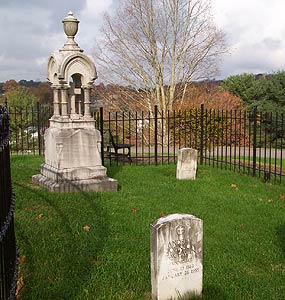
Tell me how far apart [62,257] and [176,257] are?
1.61 m

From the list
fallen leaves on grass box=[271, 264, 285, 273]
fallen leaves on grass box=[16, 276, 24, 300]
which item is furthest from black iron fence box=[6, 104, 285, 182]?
fallen leaves on grass box=[16, 276, 24, 300]

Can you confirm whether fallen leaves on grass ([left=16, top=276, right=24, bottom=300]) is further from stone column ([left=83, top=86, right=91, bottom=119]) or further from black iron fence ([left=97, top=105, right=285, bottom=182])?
black iron fence ([left=97, top=105, right=285, bottom=182])

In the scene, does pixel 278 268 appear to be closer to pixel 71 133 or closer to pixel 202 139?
pixel 71 133

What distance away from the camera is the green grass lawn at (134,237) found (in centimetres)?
414

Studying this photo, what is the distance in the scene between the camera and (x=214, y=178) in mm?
10016

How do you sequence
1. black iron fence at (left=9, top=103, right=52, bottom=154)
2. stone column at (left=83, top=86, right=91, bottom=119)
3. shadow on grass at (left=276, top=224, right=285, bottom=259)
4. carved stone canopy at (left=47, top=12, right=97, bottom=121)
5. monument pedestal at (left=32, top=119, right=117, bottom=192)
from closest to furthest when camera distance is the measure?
1. shadow on grass at (left=276, top=224, right=285, bottom=259)
2. monument pedestal at (left=32, top=119, right=117, bottom=192)
3. carved stone canopy at (left=47, top=12, right=97, bottom=121)
4. stone column at (left=83, top=86, right=91, bottom=119)
5. black iron fence at (left=9, top=103, right=52, bottom=154)

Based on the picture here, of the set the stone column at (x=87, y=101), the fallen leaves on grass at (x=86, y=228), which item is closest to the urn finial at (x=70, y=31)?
the stone column at (x=87, y=101)

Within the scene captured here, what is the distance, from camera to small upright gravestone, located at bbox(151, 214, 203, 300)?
12.4 ft

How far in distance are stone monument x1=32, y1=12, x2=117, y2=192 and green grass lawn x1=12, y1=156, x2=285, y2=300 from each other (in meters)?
0.44

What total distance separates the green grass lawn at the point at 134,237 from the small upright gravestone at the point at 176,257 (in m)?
0.22

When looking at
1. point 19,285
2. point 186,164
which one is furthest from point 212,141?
point 19,285

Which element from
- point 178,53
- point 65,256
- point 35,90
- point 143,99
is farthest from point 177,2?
point 35,90

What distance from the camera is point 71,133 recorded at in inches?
330

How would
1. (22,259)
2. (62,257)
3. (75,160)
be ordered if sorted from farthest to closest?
1. (75,160)
2. (62,257)
3. (22,259)
